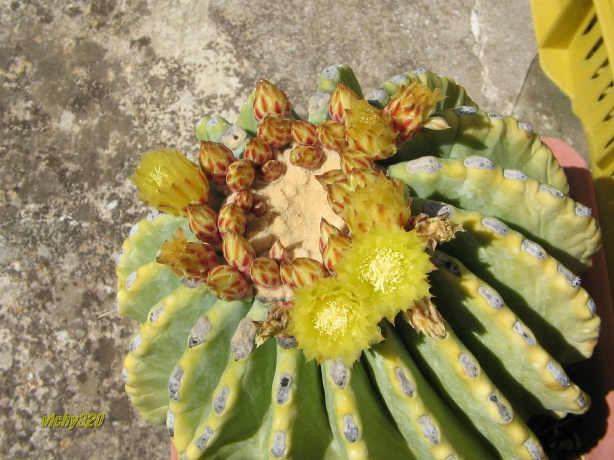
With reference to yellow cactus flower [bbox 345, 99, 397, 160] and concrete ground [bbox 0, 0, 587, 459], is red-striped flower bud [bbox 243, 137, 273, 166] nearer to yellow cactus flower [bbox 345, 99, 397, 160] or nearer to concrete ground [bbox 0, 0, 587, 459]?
yellow cactus flower [bbox 345, 99, 397, 160]

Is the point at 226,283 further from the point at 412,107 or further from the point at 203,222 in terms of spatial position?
the point at 412,107

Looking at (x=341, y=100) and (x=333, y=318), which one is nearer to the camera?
(x=333, y=318)

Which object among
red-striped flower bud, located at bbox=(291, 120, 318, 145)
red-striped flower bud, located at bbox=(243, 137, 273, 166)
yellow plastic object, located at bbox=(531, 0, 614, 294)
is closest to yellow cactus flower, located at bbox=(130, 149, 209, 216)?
red-striped flower bud, located at bbox=(243, 137, 273, 166)

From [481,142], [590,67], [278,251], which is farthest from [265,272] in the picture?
[590,67]

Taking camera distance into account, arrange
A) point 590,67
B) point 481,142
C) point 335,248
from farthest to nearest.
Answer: point 590,67, point 481,142, point 335,248

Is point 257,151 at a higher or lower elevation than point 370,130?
lower

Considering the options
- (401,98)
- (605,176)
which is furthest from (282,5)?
(401,98)
